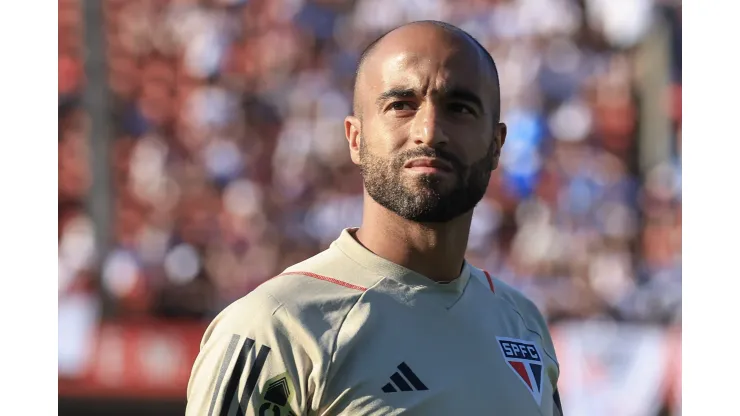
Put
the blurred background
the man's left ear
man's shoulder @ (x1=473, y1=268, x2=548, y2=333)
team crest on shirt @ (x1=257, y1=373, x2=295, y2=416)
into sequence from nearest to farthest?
team crest on shirt @ (x1=257, y1=373, x2=295, y2=416)
the man's left ear
man's shoulder @ (x1=473, y1=268, x2=548, y2=333)
the blurred background

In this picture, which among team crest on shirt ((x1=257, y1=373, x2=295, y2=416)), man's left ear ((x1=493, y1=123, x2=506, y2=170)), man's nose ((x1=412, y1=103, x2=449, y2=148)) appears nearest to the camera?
team crest on shirt ((x1=257, y1=373, x2=295, y2=416))

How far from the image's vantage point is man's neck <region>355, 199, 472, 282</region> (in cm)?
204

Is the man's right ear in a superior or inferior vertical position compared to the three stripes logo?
superior

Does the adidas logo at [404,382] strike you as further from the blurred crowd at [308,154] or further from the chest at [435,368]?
the blurred crowd at [308,154]

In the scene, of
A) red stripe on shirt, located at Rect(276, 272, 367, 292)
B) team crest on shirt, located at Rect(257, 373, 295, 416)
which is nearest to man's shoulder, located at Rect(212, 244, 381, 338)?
Result: red stripe on shirt, located at Rect(276, 272, 367, 292)

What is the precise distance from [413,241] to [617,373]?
4.24 m

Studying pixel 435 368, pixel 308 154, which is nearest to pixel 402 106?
pixel 435 368

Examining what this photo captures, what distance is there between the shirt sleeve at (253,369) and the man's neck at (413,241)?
32cm

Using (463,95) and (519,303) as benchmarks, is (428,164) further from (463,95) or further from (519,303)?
(519,303)

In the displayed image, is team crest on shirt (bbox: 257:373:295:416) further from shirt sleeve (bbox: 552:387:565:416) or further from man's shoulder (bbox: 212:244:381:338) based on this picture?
shirt sleeve (bbox: 552:387:565:416)

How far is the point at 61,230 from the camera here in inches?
250

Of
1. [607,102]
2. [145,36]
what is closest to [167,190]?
[145,36]

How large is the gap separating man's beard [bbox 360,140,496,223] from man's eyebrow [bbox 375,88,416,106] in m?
0.12

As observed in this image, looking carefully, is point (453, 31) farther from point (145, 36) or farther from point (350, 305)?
point (145, 36)
